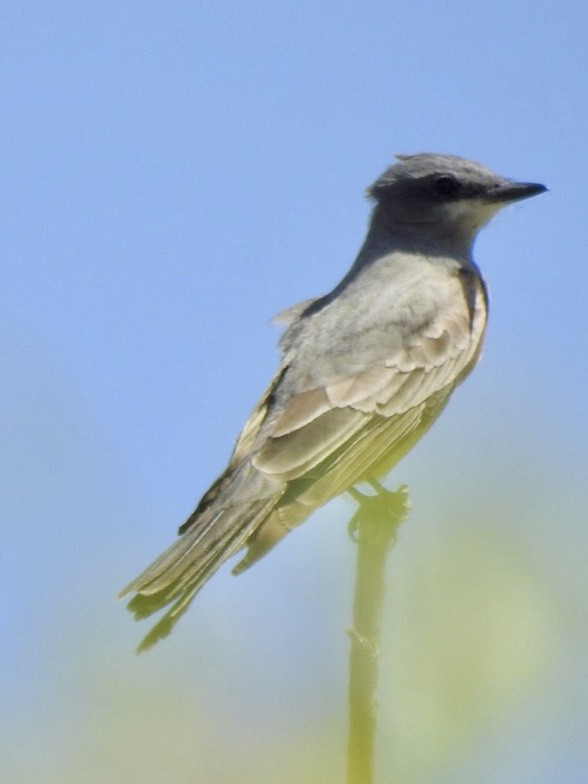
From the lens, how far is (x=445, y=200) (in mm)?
6121

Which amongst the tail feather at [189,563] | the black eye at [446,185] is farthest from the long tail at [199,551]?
the black eye at [446,185]

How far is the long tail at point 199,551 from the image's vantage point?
316 cm

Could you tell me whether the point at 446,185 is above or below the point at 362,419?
above

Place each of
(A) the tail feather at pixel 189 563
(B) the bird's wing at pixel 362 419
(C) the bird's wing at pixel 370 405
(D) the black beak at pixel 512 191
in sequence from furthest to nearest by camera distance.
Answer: (D) the black beak at pixel 512 191
(C) the bird's wing at pixel 370 405
(B) the bird's wing at pixel 362 419
(A) the tail feather at pixel 189 563

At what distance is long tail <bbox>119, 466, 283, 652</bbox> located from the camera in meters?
3.16

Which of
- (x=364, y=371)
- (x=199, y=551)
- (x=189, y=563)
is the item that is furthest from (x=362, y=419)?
(x=189, y=563)

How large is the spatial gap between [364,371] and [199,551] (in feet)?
4.84

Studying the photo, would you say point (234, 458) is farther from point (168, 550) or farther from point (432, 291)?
point (432, 291)

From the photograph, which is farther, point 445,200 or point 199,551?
point 445,200

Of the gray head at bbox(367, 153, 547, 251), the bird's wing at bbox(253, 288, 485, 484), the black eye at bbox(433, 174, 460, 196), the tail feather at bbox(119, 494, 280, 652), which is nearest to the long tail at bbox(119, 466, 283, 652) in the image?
the tail feather at bbox(119, 494, 280, 652)

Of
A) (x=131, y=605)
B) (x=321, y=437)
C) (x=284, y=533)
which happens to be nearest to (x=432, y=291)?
(x=321, y=437)

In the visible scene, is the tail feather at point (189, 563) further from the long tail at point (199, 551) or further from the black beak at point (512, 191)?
the black beak at point (512, 191)

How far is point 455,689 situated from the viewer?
221 centimetres

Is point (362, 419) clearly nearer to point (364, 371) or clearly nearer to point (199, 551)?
point (364, 371)
